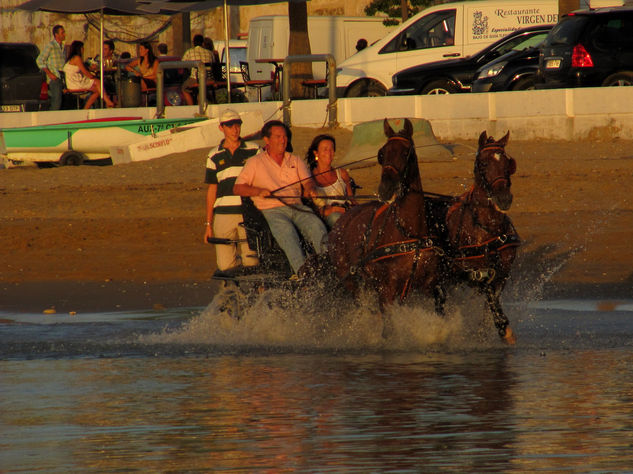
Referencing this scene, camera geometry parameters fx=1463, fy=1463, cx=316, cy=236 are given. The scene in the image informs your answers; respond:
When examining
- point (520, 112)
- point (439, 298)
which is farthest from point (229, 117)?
point (520, 112)

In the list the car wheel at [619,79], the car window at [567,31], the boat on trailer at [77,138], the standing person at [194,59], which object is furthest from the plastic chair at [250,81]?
the car wheel at [619,79]

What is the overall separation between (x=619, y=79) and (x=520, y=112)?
2338 millimetres

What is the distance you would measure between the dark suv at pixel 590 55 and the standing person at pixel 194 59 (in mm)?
7540

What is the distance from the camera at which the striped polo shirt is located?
42.1ft

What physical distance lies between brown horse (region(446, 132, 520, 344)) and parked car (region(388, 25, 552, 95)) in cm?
1635

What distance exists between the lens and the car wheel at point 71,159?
966 inches

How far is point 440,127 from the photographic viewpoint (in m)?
23.2

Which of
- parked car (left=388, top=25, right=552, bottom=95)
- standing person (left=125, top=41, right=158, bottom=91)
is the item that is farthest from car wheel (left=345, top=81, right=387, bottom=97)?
standing person (left=125, top=41, right=158, bottom=91)

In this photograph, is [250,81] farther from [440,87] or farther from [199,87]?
[199,87]

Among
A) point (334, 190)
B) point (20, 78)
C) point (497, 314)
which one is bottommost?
point (497, 314)

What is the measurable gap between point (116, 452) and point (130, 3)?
2327 cm

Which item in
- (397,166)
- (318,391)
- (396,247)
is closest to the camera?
(318,391)

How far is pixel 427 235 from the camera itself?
10.4 meters

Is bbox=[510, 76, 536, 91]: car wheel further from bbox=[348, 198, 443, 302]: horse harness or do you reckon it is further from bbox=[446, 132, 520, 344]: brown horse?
bbox=[348, 198, 443, 302]: horse harness
